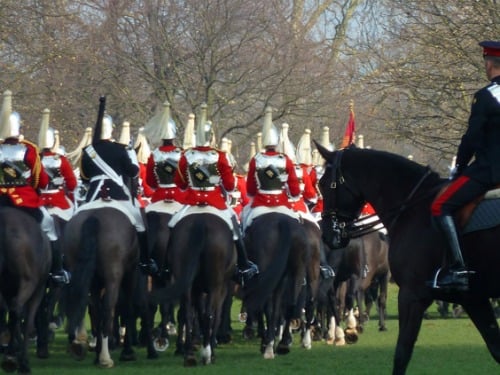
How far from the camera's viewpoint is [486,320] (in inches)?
472

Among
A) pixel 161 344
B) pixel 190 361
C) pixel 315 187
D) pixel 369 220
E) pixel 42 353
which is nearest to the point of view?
pixel 190 361

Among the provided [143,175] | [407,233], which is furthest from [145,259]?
[407,233]

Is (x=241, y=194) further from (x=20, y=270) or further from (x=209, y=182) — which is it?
(x=20, y=270)

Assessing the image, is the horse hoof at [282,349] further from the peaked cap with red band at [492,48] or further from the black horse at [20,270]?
the peaked cap with red band at [492,48]

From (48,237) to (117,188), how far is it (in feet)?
3.65

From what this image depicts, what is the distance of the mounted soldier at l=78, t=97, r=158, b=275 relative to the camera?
1585 cm

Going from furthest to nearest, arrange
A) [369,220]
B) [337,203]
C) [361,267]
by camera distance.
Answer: [361,267] → [369,220] → [337,203]

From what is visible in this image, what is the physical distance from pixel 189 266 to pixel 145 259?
3.98 ft

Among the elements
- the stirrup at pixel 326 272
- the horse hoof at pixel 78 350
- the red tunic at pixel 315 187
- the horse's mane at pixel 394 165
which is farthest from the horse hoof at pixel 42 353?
the red tunic at pixel 315 187

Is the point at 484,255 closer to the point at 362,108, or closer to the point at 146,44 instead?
the point at 146,44

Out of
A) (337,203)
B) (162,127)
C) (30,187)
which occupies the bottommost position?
(337,203)

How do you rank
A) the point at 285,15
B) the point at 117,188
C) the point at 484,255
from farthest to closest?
1. the point at 285,15
2. the point at 117,188
3. the point at 484,255

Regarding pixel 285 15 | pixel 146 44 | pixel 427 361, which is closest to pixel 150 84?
pixel 146 44

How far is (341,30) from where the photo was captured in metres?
42.1
